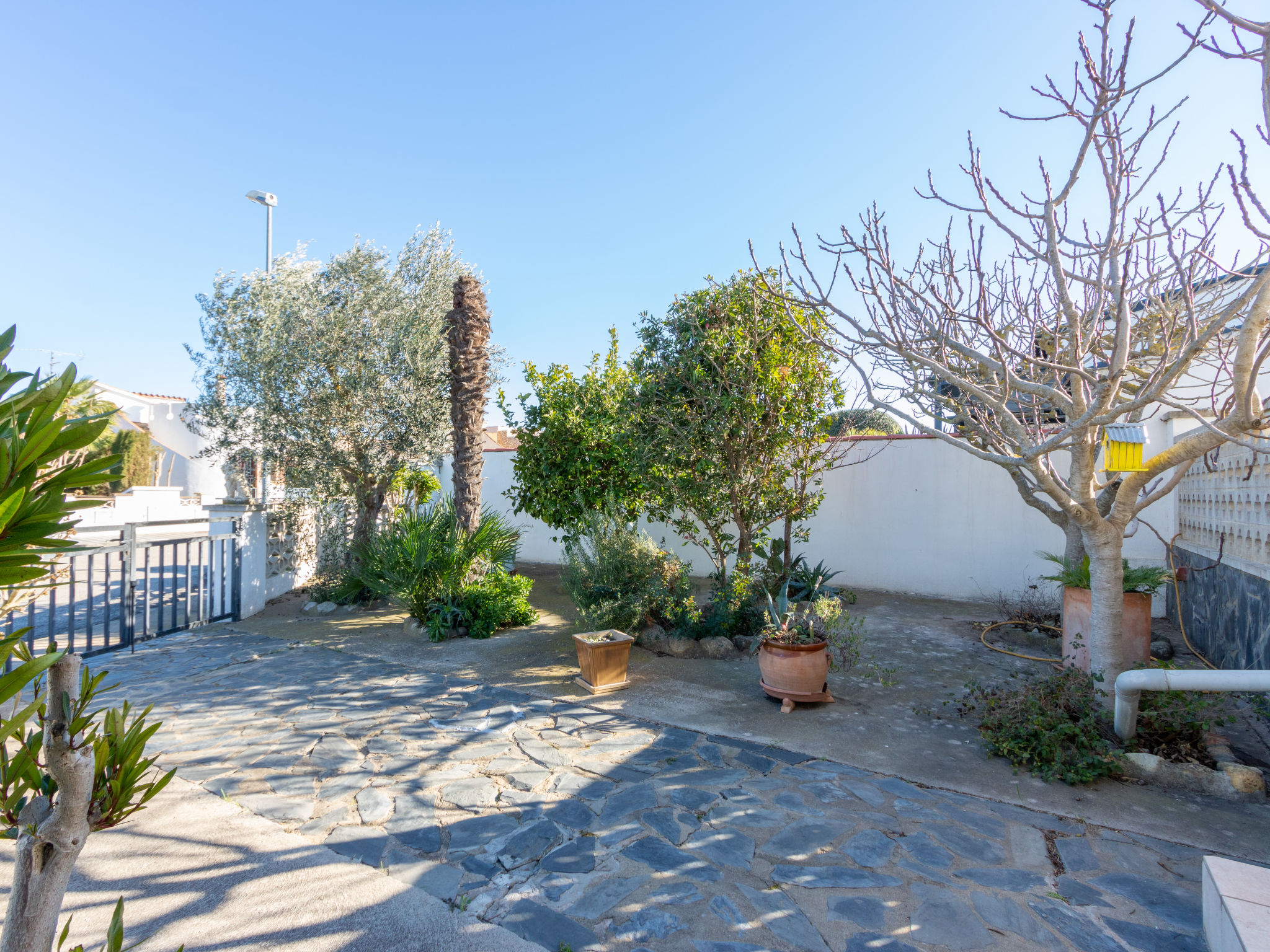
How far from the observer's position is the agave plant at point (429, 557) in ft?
26.0

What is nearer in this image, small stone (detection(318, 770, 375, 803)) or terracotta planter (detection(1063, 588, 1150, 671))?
small stone (detection(318, 770, 375, 803))

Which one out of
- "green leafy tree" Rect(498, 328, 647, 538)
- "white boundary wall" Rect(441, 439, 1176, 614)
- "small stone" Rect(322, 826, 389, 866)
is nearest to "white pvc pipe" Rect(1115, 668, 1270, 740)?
"small stone" Rect(322, 826, 389, 866)

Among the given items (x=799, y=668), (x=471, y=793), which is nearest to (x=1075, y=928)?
(x=799, y=668)

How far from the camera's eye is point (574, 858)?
3.08 meters

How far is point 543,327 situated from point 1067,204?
7991 millimetres

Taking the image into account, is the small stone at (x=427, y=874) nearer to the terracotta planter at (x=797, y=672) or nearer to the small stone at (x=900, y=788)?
the small stone at (x=900, y=788)

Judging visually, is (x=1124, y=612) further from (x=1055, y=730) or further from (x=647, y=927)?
(x=647, y=927)

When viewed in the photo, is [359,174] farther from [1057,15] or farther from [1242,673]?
[1242,673]

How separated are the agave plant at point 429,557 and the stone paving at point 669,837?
284cm

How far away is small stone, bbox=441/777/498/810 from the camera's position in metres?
3.61

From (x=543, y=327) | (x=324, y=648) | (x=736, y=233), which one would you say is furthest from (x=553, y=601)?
(x=736, y=233)

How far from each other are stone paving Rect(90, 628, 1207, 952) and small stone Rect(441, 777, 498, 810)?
0.6 inches

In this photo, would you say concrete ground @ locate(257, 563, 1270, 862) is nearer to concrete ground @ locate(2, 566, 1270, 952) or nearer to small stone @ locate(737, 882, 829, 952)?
concrete ground @ locate(2, 566, 1270, 952)

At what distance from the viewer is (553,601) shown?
9.78 meters
